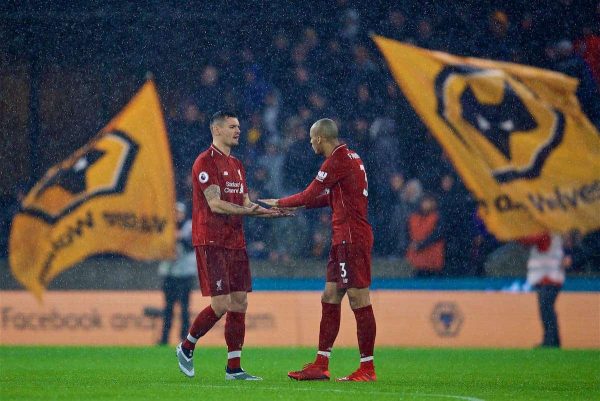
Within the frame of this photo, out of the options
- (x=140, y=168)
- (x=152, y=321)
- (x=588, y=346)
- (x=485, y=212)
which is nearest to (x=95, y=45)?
(x=140, y=168)

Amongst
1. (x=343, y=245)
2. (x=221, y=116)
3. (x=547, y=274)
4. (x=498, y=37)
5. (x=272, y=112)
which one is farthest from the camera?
(x=498, y=37)

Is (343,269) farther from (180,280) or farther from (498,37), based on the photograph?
(498,37)

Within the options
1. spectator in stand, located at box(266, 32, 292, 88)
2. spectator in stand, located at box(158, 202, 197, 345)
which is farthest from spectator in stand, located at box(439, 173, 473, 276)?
spectator in stand, located at box(158, 202, 197, 345)

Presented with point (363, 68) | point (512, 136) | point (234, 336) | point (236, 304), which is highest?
point (363, 68)

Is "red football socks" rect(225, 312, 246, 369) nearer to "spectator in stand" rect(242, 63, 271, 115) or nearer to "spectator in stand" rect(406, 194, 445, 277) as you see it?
"spectator in stand" rect(406, 194, 445, 277)

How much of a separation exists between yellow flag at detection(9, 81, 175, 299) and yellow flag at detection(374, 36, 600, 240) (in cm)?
351

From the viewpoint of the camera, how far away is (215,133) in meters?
11.3

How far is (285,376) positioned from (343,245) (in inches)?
61.9

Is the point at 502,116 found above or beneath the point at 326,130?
above

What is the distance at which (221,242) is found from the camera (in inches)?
438

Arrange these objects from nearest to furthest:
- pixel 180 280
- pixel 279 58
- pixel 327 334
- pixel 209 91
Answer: pixel 327 334
pixel 180 280
pixel 209 91
pixel 279 58

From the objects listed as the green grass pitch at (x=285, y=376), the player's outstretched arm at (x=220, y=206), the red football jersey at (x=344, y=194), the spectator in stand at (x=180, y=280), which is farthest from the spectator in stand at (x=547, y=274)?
the player's outstretched arm at (x=220, y=206)

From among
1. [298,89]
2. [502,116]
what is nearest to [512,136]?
[502,116]

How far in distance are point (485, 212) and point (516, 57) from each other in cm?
426
